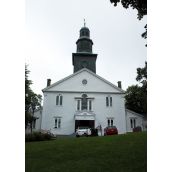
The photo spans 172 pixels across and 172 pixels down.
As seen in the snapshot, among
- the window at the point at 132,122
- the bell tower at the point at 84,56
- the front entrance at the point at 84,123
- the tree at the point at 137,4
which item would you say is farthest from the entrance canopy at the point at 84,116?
the tree at the point at 137,4

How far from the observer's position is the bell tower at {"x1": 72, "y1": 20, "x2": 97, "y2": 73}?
29.2 meters

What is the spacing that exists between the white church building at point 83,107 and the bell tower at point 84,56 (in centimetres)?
339

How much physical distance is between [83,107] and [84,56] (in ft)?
23.5

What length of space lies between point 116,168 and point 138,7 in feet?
9.65

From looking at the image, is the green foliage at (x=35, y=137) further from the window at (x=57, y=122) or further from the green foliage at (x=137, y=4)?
the green foliage at (x=137, y=4)

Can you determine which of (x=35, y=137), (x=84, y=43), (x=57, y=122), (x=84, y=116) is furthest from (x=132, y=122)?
(x=35, y=137)

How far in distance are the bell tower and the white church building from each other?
339 cm

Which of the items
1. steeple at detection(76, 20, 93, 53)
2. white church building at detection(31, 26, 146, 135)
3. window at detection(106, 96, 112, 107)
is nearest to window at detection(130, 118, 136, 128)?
white church building at detection(31, 26, 146, 135)

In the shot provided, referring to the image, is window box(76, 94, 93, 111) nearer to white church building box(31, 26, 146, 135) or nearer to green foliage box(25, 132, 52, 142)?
white church building box(31, 26, 146, 135)

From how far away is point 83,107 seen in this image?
25.1 m

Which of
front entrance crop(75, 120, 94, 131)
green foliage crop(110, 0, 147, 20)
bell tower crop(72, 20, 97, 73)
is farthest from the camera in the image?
bell tower crop(72, 20, 97, 73)
